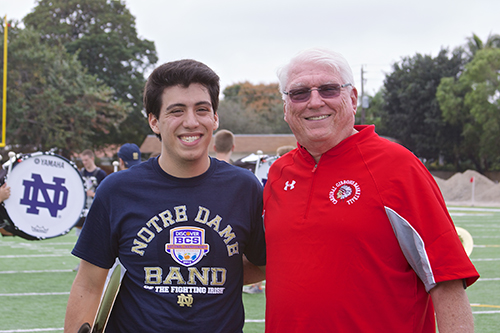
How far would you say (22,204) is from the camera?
7.64 m

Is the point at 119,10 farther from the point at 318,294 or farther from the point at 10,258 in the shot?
the point at 318,294

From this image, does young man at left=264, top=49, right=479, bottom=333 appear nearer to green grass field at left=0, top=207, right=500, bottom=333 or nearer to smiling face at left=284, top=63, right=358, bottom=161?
smiling face at left=284, top=63, right=358, bottom=161

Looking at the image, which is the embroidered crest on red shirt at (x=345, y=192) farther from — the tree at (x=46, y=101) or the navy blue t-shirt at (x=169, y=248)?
the tree at (x=46, y=101)

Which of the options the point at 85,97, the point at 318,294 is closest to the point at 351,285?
the point at 318,294

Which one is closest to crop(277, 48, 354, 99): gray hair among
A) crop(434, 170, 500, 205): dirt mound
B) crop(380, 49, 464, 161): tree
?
crop(434, 170, 500, 205): dirt mound

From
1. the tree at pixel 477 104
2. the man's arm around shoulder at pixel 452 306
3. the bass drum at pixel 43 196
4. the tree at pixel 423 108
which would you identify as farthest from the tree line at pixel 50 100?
the man's arm around shoulder at pixel 452 306

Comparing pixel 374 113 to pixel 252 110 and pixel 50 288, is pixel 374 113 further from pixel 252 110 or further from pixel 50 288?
pixel 50 288

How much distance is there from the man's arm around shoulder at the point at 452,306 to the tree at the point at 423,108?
129 ft

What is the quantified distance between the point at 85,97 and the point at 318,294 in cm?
2891

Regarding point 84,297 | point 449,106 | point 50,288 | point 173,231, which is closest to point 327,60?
point 173,231

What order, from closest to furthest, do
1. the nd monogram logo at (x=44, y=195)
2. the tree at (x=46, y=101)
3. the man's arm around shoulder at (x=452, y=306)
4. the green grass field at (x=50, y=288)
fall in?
the man's arm around shoulder at (x=452, y=306) → the green grass field at (x=50, y=288) → the nd monogram logo at (x=44, y=195) → the tree at (x=46, y=101)

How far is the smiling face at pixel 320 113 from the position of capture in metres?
2.45

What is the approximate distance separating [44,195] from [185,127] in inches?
245

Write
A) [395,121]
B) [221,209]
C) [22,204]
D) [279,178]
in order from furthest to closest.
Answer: [395,121] → [22,204] → [279,178] → [221,209]
